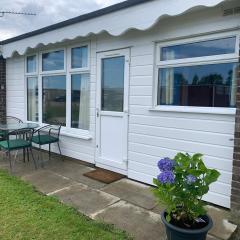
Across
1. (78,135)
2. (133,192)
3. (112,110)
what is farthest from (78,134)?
(133,192)

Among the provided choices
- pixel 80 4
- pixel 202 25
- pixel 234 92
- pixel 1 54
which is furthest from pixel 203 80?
pixel 80 4

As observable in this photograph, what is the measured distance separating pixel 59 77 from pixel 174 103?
3.05 m

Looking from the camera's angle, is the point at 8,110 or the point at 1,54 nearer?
the point at 1,54

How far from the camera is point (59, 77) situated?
6.19 m

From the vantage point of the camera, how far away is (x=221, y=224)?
3.19 metres

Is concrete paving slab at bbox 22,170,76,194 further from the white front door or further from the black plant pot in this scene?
the black plant pot

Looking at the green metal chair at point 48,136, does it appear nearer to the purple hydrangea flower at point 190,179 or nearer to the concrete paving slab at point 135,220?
the concrete paving slab at point 135,220

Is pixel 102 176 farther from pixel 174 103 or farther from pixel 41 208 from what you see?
pixel 174 103

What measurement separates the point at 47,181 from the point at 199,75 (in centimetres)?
292

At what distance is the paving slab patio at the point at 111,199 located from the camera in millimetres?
3100

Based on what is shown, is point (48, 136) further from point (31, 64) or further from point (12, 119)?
point (12, 119)

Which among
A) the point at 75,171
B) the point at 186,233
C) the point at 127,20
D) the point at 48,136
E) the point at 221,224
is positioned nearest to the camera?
the point at 186,233

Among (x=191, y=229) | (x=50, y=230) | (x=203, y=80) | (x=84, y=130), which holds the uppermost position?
(x=203, y=80)

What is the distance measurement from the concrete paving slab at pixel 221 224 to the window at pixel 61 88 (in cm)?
297
